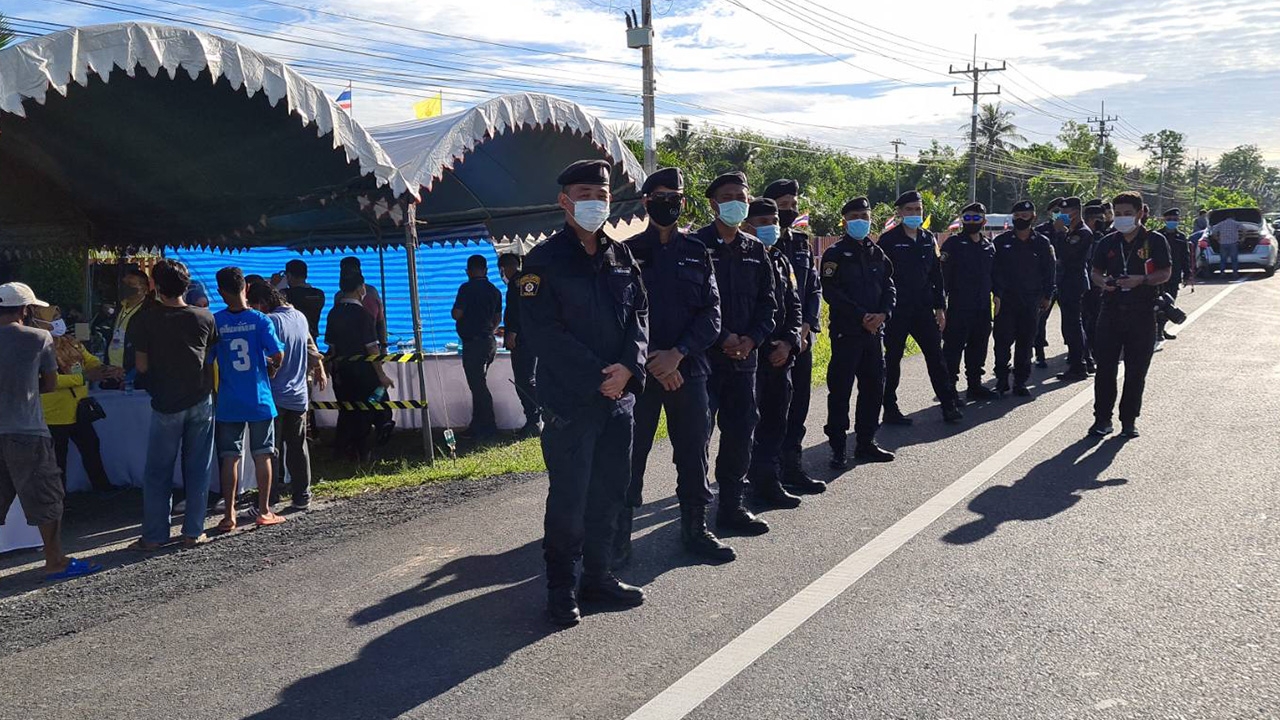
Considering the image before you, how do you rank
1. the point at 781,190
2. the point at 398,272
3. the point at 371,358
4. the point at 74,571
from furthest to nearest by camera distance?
the point at 398,272 → the point at 371,358 → the point at 781,190 → the point at 74,571

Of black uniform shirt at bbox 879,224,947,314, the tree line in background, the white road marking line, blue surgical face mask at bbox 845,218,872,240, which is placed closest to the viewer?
the white road marking line

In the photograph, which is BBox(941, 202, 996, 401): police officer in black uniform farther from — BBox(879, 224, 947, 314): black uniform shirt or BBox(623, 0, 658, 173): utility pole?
BBox(623, 0, 658, 173): utility pole

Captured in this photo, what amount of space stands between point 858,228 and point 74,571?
588 cm

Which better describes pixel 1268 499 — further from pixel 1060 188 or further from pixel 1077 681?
pixel 1060 188

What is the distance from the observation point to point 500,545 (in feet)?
18.7

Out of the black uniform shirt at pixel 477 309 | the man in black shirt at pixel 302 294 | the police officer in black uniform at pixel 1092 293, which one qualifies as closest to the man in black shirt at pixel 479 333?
the black uniform shirt at pixel 477 309

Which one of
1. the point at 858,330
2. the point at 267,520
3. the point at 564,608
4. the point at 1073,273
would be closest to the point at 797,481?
the point at 858,330

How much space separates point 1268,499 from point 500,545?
4.66 m

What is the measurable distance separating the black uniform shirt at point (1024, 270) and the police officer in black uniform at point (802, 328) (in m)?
4.25

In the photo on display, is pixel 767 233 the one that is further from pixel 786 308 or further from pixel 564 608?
pixel 564 608

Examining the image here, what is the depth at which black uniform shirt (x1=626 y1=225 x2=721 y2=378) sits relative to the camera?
16.5ft

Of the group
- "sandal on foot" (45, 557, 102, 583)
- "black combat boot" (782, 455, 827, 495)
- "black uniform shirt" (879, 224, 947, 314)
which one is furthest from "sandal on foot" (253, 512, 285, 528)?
"black uniform shirt" (879, 224, 947, 314)

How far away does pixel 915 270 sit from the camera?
848cm

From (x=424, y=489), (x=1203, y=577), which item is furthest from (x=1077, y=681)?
(x=424, y=489)
